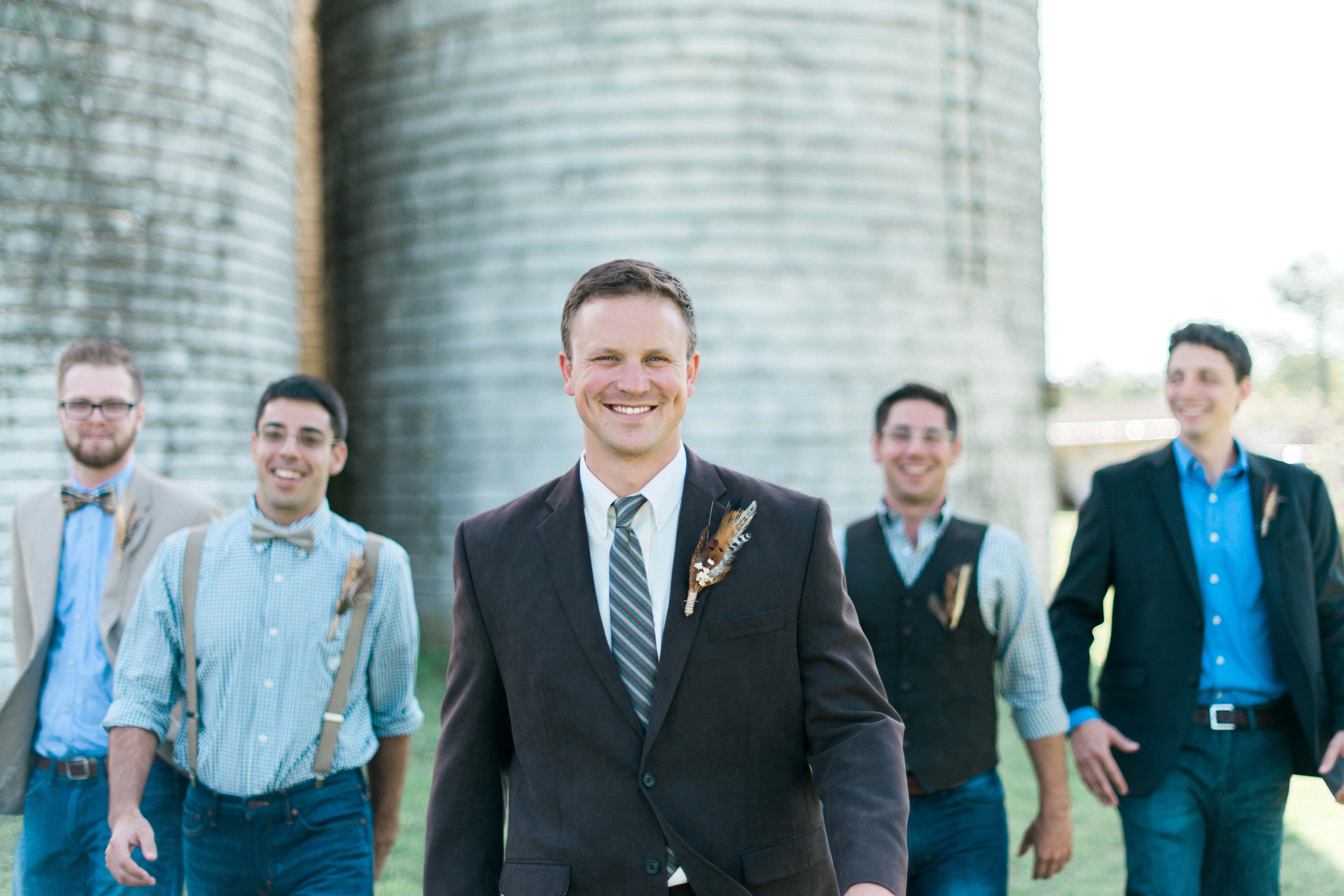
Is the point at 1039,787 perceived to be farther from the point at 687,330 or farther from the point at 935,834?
the point at 687,330

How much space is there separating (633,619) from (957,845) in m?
1.81

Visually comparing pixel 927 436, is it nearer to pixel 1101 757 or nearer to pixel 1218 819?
pixel 1101 757

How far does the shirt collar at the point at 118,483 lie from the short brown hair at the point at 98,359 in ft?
0.77

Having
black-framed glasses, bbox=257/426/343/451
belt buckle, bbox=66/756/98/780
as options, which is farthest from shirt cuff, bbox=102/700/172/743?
black-framed glasses, bbox=257/426/343/451

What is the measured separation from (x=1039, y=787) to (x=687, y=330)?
Result: 2.08 m

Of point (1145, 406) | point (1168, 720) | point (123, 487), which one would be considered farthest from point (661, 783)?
point (1145, 406)

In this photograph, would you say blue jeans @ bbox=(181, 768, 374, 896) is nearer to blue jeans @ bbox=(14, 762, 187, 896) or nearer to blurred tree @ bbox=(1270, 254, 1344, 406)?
blue jeans @ bbox=(14, 762, 187, 896)

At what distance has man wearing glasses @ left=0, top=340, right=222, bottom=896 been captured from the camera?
3123 millimetres

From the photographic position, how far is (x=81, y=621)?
3.31m

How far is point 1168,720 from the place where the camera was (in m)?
3.31

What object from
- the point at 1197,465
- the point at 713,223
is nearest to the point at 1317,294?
the point at 713,223

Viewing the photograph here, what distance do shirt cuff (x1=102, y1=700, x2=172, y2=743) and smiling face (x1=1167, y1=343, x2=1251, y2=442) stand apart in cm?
324

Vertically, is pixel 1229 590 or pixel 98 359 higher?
pixel 98 359

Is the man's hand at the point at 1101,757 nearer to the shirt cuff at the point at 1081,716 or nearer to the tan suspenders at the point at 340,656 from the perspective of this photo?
the shirt cuff at the point at 1081,716
